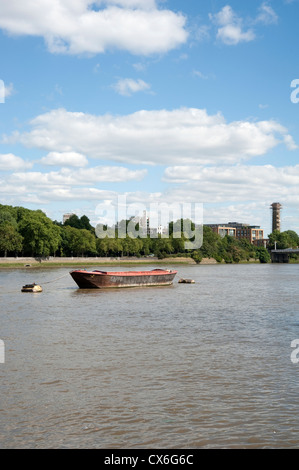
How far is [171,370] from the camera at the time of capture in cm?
1744

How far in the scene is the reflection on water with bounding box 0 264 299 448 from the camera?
11453 millimetres

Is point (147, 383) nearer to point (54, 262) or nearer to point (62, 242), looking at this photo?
point (54, 262)

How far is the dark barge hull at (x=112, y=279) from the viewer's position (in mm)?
57375

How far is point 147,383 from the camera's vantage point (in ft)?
51.7

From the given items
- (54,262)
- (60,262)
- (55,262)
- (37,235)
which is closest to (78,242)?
(60,262)

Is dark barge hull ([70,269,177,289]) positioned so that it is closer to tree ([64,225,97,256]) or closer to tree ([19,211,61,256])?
tree ([19,211,61,256])

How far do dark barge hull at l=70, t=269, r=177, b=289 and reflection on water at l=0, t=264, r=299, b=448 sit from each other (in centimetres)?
2544

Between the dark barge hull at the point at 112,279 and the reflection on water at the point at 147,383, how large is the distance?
25.4 metres

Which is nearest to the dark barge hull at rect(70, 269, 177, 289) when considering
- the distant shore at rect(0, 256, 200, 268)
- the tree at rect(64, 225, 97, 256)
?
the distant shore at rect(0, 256, 200, 268)

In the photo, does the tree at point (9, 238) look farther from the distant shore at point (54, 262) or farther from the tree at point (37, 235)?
the distant shore at point (54, 262)

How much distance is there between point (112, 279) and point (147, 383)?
43.4m
